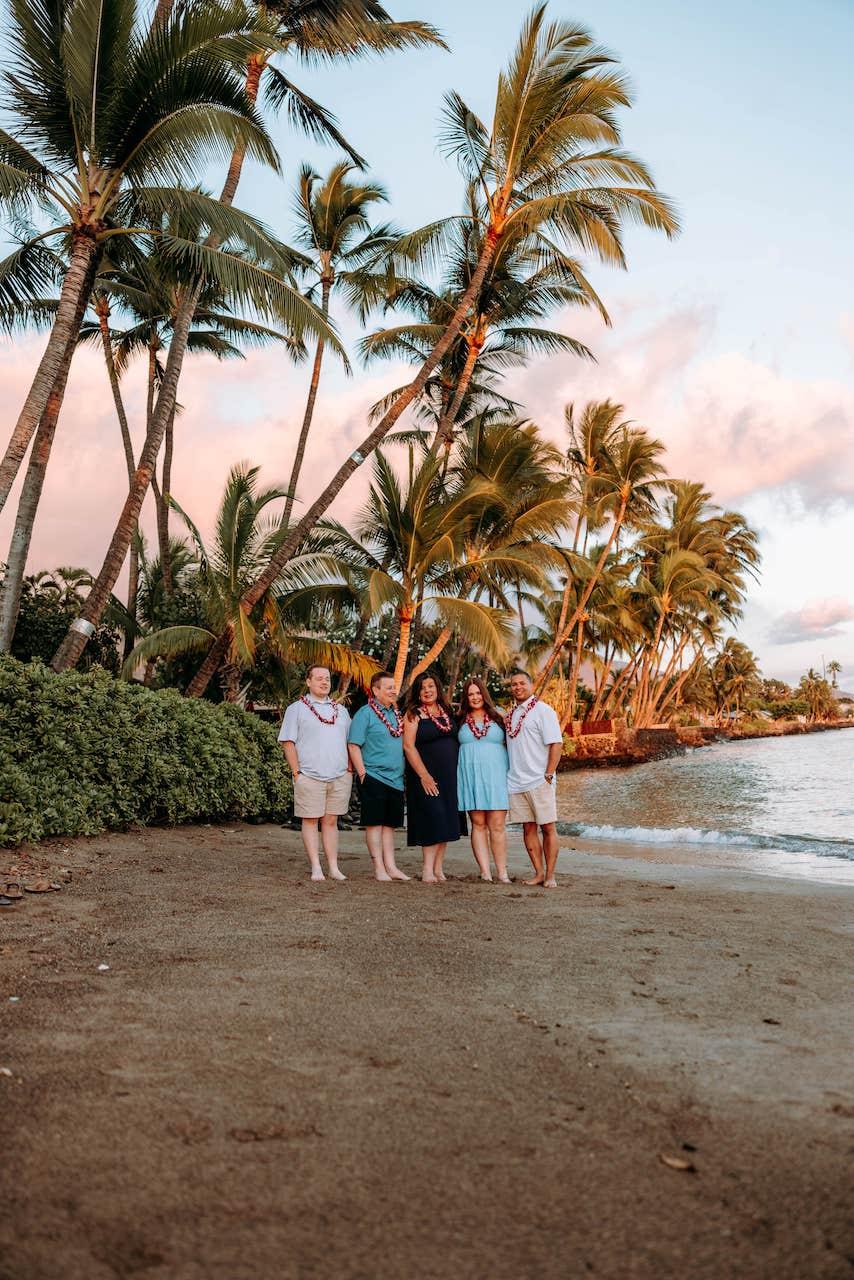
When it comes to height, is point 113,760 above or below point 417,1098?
above

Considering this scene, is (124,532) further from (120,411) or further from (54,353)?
(120,411)

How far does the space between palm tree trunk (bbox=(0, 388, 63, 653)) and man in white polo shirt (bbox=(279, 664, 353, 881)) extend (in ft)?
17.5

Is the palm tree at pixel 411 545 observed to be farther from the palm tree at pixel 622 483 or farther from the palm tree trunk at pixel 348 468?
the palm tree at pixel 622 483

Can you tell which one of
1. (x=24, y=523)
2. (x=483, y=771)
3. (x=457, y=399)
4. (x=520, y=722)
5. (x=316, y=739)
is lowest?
(x=483, y=771)

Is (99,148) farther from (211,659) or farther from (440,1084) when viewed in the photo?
(440,1084)

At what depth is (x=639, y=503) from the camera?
143 feet

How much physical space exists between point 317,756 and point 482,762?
1417mm

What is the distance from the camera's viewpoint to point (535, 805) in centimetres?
790

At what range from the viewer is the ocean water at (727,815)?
519 inches

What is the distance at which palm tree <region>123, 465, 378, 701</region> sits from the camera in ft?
55.6

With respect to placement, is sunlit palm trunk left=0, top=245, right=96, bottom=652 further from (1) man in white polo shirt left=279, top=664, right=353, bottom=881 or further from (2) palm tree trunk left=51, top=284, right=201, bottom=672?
(1) man in white polo shirt left=279, top=664, right=353, bottom=881

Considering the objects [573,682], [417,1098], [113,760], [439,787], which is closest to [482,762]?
[439,787]

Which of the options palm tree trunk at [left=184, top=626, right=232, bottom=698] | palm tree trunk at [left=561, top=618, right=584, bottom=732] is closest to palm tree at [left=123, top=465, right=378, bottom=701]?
palm tree trunk at [left=184, top=626, right=232, bottom=698]

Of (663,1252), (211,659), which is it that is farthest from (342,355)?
(663,1252)
